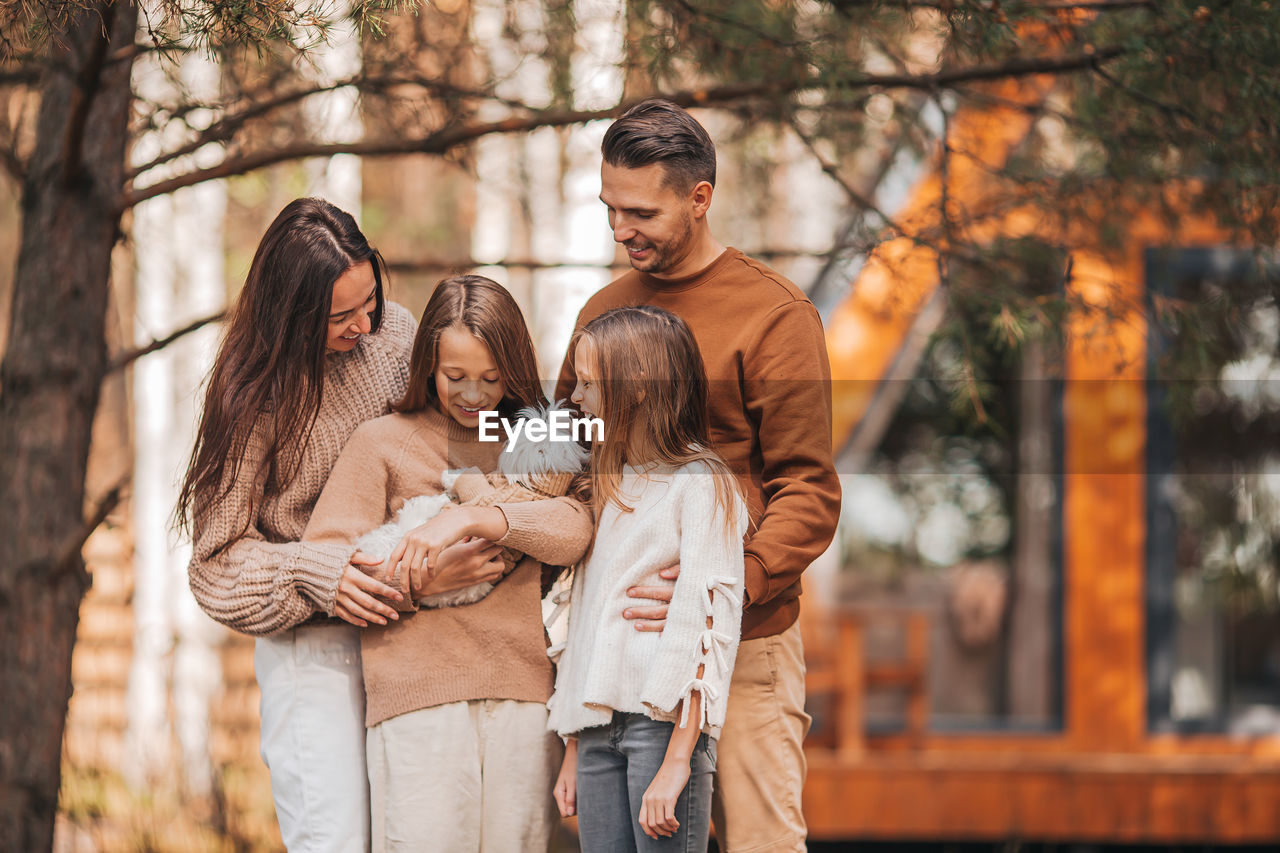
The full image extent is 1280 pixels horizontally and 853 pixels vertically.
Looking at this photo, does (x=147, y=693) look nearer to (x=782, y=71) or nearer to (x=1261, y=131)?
(x=782, y=71)

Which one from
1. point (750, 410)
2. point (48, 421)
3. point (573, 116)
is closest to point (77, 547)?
point (48, 421)

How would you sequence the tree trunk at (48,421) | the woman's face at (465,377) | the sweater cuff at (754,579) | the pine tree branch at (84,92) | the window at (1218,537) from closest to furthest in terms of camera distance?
the sweater cuff at (754,579)
the woman's face at (465,377)
the pine tree branch at (84,92)
the tree trunk at (48,421)
the window at (1218,537)

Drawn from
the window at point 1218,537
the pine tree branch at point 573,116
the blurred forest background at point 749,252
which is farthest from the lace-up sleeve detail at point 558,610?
the window at point 1218,537

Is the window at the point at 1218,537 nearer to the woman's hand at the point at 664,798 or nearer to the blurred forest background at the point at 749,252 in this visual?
the blurred forest background at the point at 749,252

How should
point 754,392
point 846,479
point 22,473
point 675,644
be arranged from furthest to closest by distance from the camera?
point 846,479, point 22,473, point 754,392, point 675,644

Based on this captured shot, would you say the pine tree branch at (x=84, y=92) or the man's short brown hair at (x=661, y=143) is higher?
the pine tree branch at (x=84, y=92)

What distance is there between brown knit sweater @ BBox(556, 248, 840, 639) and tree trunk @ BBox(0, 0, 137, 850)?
5.20 ft

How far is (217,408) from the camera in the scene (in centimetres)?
223

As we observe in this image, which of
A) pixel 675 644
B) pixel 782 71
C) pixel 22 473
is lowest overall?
pixel 675 644

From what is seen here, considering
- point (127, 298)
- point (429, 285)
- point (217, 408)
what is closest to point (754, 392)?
point (217, 408)

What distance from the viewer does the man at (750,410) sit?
2.11 metres

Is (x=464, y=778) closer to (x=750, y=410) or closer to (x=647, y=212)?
(x=750, y=410)

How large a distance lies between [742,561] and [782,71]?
1.70 meters

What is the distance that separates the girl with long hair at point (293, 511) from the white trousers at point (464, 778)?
0.38 feet
